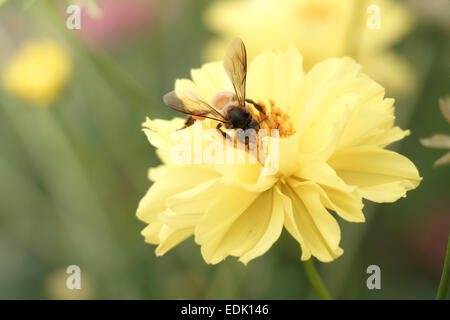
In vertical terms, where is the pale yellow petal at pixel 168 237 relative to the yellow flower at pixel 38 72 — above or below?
below

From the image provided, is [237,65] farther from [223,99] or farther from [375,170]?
[375,170]

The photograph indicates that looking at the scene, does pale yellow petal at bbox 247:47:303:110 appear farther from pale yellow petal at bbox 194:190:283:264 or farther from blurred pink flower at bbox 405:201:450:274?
blurred pink flower at bbox 405:201:450:274

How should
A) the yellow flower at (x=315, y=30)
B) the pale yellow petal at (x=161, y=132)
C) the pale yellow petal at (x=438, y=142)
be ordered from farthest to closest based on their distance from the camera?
the yellow flower at (x=315, y=30), the pale yellow petal at (x=161, y=132), the pale yellow petal at (x=438, y=142)

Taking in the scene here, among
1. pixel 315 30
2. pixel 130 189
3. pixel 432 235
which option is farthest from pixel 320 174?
pixel 130 189

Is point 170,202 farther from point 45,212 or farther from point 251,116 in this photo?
point 45,212

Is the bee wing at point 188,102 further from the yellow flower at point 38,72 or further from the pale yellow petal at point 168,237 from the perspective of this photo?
the yellow flower at point 38,72

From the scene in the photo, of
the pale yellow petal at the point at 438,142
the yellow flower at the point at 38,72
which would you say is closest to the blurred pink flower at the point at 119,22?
the yellow flower at the point at 38,72
